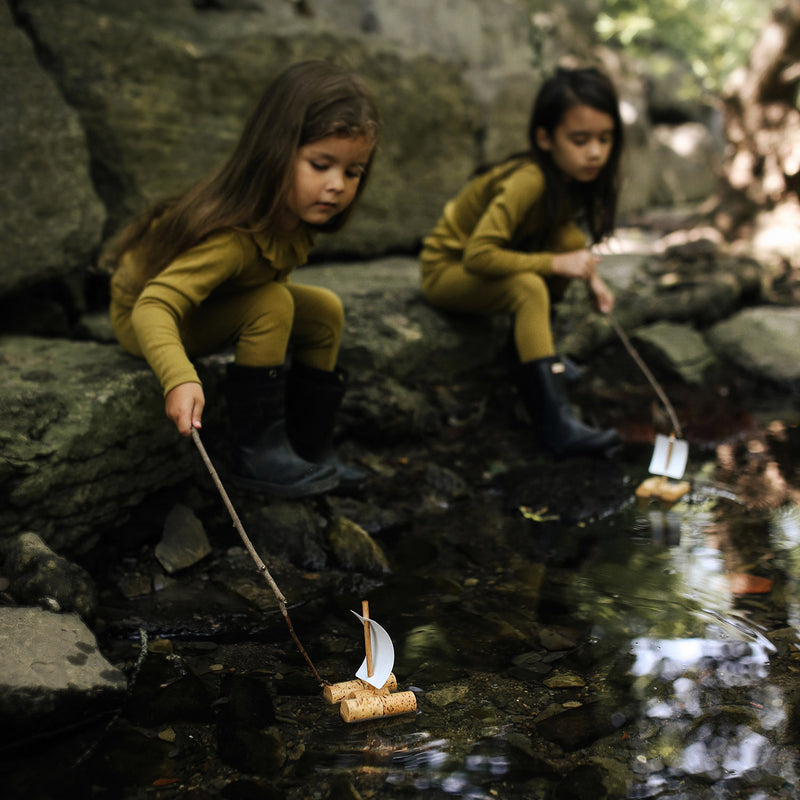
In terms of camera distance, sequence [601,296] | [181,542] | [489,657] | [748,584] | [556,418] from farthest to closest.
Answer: [601,296] → [556,418] → [181,542] → [748,584] → [489,657]

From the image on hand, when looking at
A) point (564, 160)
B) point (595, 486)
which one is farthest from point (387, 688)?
point (564, 160)

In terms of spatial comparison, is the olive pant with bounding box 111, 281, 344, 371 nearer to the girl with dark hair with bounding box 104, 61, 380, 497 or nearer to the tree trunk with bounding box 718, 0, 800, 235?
the girl with dark hair with bounding box 104, 61, 380, 497

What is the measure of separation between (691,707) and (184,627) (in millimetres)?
1251

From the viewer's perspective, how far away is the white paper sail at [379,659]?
71.1 inches

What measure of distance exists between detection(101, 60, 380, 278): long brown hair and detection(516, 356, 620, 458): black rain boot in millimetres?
1174

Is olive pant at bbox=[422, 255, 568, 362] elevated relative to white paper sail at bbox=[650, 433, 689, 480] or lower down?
elevated

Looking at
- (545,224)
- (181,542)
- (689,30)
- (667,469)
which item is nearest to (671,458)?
(667,469)

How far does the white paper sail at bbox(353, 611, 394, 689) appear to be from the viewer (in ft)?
5.93

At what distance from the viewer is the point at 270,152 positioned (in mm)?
2480

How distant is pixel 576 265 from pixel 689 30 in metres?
7.04

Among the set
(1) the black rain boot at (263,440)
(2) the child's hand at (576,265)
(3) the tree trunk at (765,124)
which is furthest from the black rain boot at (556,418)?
(3) the tree trunk at (765,124)

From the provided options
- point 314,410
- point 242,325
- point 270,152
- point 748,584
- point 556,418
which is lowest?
point 748,584

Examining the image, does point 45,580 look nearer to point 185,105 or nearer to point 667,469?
point 667,469

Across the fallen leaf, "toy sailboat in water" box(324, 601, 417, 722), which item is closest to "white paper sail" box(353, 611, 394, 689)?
"toy sailboat in water" box(324, 601, 417, 722)
